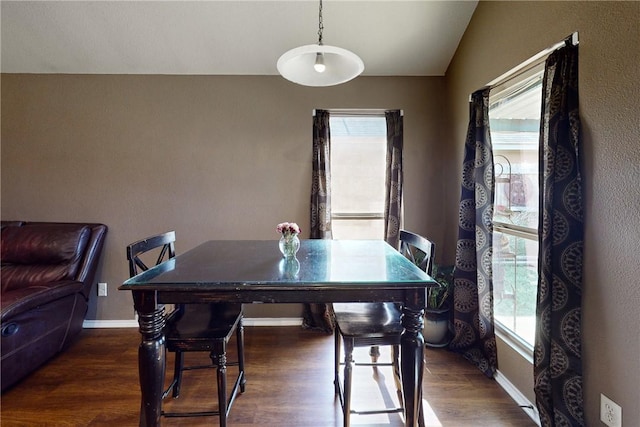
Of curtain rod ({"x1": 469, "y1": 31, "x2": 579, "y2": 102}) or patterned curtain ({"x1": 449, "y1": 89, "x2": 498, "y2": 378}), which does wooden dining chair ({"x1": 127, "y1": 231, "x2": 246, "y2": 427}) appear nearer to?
patterned curtain ({"x1": 449, "y1": 89, "x2": 498, "y2": 378})

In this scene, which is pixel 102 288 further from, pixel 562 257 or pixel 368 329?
pixel 562 257

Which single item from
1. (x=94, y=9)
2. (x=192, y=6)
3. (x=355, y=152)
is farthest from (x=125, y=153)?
(x=355, y=152)

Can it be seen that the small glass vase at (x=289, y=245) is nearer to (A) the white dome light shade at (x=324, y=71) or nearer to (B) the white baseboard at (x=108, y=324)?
(A) the white dome light shade at (x=324, y=71)

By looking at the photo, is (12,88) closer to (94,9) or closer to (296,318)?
(94,9)

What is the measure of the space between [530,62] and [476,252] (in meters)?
1.23

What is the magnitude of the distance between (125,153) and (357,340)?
270 centimetres

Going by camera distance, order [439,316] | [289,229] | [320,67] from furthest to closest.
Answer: [439,316] → [289,229] → [320,67]

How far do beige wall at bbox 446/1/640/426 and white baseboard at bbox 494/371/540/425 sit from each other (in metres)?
0.33

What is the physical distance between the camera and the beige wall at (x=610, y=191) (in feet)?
4.01

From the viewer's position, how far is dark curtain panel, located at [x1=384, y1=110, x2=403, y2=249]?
282 cm

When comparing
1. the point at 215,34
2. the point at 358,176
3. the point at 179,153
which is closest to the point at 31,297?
the point at 179,153

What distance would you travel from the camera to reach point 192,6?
91.5 inches

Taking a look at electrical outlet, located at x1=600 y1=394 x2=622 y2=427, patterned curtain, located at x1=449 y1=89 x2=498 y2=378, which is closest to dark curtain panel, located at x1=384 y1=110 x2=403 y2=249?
patterned curtain, located at x1=449 y1=89 x2=498 y2=378

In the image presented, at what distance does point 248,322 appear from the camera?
2.95 m
